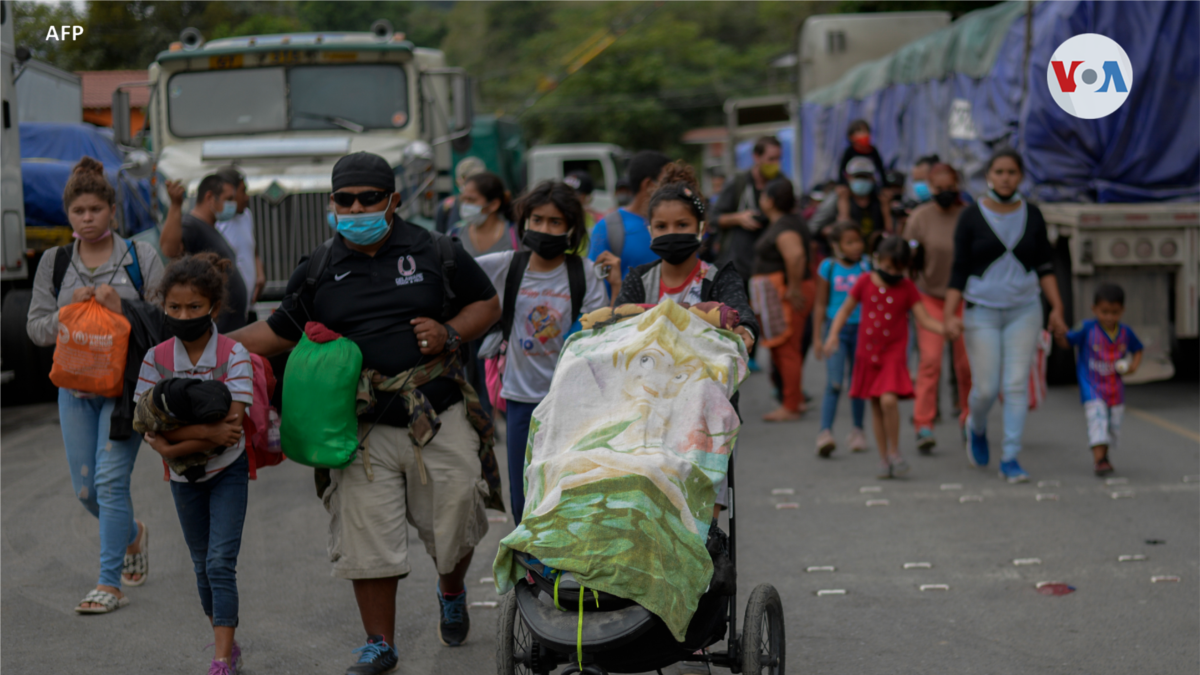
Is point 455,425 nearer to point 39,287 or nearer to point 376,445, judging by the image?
point 376,445

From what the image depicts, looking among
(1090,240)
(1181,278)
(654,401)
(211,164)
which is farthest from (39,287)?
(1181,278)

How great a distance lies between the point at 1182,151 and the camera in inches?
417

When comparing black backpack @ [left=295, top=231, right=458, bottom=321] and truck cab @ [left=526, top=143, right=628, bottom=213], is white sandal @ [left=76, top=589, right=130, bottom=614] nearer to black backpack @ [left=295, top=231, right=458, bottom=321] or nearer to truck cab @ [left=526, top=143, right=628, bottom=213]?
black backpack @ [left=295, top=231, right=458, bottom=321]

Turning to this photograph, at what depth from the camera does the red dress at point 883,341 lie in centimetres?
823

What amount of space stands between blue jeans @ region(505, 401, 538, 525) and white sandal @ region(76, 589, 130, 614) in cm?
184

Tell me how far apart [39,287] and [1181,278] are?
8354mm

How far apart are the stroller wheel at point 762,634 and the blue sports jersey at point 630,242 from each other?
2.34 metres

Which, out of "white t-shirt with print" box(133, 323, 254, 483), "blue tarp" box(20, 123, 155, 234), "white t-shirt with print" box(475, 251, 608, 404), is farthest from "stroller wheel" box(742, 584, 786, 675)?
"blue tarp" box(20, 123, 155, 234)

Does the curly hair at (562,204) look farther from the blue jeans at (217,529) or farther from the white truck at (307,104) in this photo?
the white truck at (307,104)

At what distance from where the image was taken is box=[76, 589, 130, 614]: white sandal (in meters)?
5.48

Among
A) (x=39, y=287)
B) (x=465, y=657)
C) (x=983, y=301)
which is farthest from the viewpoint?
(x=983, y=301)

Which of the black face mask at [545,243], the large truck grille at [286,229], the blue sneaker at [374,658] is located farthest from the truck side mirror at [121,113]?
the blue sneaker at [374,658]

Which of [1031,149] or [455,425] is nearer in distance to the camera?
[455,425]

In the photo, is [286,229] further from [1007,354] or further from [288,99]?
[1007,354]
